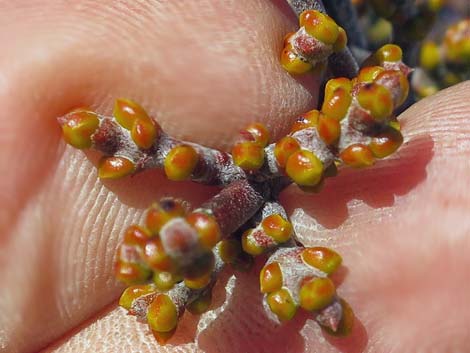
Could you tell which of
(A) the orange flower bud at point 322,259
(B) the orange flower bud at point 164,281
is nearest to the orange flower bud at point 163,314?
(B) the orange flower bud at point 164,281

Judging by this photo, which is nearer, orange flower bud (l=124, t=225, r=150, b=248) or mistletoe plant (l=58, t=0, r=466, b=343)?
orange flower bud (l=124, t=225, r=150, b=248)

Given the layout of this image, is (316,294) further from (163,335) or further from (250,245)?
(163,335)

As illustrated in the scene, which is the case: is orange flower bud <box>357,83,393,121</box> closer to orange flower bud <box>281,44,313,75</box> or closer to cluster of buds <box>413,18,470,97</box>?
orange flower bud <box>281,44,313,75</box>

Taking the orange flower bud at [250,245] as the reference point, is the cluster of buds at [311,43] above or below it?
above

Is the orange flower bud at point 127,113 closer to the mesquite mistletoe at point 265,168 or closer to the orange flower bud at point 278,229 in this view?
the mesquite mistletoe at point 265,168

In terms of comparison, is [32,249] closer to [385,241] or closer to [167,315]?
[167,315]

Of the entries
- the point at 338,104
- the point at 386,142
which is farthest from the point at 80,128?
the point at 386,142

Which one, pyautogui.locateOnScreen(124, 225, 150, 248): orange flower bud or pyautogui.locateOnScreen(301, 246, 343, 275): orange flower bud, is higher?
pyautogui.locateOnScreen(124, 225, 150, 248): orange flower bud

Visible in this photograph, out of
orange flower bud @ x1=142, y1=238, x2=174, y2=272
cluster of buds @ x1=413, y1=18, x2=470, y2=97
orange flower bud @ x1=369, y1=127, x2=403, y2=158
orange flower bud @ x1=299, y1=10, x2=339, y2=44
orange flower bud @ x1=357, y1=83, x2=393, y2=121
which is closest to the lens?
orange flower bud @ x1=142, y1=238, x2=174, y2=272

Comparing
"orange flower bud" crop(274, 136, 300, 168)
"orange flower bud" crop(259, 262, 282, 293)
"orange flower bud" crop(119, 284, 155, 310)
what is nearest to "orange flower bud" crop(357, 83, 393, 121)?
"orange flower bud" crop(274, 136, 300, 168)
